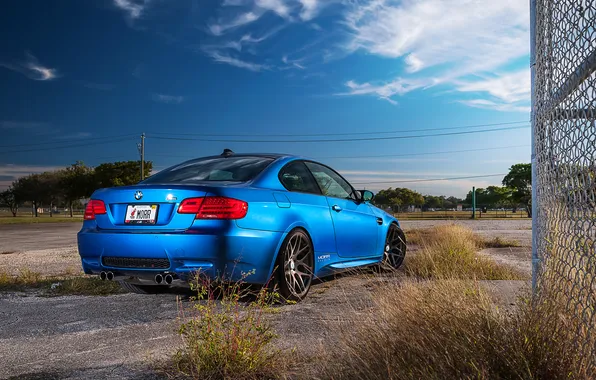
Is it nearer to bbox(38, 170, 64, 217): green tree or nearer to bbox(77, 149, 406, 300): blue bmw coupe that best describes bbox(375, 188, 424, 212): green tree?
bbox(38, 170, 64, 217): green tree

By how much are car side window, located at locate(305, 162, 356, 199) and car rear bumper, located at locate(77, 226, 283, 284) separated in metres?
1.55

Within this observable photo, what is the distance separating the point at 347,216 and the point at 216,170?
188 centimetres

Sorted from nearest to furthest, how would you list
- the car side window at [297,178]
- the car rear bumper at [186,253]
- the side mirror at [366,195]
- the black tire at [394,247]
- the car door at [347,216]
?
1. the car rear bumper at [186,253]
2. the car side window at [297,178]
3. the car door at [347,216]
4. the side mirror at [366,195]
5. the black tire at [394,247]

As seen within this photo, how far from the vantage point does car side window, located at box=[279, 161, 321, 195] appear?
5.61m

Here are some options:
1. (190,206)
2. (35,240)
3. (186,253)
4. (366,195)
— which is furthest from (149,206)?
(35,240)

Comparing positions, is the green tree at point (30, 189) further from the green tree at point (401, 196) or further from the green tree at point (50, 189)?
the green tree at point (401, 196)

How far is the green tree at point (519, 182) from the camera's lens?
89.1 m

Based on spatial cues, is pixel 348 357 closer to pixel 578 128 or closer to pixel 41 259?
pixel 578 128

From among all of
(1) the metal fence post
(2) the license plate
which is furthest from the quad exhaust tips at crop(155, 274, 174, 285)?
(1) the metal fence post

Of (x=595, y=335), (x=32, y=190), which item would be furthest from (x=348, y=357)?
(x=32, y=190)

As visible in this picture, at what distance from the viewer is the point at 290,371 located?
10.2 feet

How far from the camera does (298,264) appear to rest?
541 cm

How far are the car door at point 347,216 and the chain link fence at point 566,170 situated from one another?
8.59 feet

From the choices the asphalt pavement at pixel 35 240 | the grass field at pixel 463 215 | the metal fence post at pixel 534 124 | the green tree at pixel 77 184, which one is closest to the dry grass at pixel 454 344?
the metal fence post at pixel 534 124
